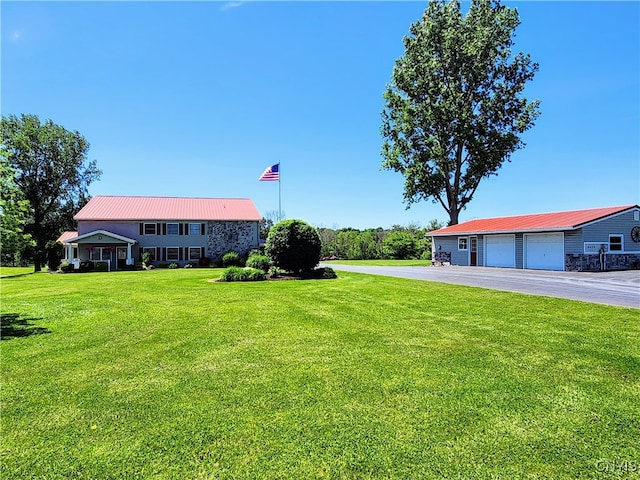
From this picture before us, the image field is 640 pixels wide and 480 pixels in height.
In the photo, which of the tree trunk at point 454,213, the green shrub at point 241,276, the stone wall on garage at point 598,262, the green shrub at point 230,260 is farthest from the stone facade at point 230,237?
the stone wall on garage at point 598,262

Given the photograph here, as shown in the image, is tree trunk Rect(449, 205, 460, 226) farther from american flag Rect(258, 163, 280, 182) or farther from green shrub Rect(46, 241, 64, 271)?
green shrub Rect(46, 241, 64, 271)

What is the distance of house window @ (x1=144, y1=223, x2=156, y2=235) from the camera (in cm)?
3172

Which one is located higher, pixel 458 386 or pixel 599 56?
pixel 599 56

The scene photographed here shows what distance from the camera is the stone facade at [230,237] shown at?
32.8 meters

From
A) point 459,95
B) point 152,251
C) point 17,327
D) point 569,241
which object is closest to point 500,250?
point 569,241

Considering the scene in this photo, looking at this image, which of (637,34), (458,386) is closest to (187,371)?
(458,386)

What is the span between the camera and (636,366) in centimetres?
456

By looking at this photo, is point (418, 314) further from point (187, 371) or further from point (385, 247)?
point (385, 247)

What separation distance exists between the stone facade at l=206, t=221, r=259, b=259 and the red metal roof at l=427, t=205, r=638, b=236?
53.3 feet

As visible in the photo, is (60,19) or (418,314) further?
(60,19)

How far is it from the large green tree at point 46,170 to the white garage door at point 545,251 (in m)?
40.0

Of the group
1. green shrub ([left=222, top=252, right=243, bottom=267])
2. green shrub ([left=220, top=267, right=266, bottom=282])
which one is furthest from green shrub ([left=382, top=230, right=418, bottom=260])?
green shrub ([left=220, top=267, right=266, bottom=282])

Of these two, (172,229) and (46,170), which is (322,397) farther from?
(46,170)

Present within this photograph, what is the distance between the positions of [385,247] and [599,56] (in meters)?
28.7
